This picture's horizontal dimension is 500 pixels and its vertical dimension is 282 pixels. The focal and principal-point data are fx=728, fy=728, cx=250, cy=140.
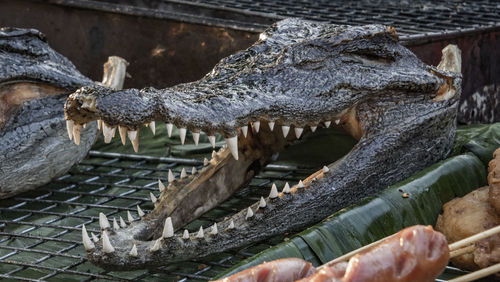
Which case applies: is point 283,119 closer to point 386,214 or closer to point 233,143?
point 233,143

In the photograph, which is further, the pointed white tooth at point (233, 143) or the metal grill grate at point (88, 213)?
the metal grill grate at point (88, 213)

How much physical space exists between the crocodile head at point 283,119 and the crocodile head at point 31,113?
3.32ft

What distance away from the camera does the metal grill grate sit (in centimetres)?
302

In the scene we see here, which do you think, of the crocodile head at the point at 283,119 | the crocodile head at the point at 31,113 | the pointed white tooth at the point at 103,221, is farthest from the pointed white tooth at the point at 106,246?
the crocodile head at the point at 31,113

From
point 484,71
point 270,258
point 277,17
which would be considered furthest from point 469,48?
point 270,258

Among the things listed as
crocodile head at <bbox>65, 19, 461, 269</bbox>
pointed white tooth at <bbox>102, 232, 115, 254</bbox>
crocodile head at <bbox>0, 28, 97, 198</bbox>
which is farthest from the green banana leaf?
crocodile head at <bbox>0, 28, 97, 198</bbox>

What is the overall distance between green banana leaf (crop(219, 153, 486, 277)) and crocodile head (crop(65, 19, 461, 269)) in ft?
0.58

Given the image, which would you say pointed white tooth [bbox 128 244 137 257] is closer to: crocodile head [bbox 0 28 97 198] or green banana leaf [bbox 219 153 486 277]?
green banana leaf [bbox 219 153 486 277]

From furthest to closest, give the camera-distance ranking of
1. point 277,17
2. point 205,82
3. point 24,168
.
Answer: point 277,17, point 24,168, point 205,82

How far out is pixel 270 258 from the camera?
8.82ft

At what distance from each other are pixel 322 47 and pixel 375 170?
614 mm

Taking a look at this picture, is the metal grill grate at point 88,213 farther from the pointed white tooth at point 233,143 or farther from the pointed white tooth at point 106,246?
the pointed white tooth at point 233,143

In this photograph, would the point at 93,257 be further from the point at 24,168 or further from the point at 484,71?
the point at 484,71

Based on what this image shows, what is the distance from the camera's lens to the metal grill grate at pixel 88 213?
3018 millimetres
